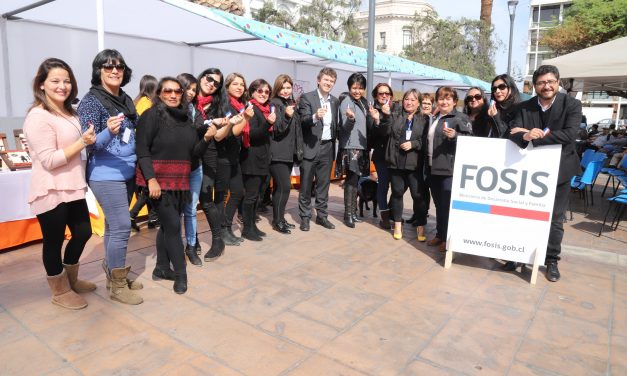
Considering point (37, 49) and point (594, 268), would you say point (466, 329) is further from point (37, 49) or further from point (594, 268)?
point (37, 49)

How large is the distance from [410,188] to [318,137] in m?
1.23

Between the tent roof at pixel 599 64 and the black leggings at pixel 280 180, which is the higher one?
the tent roof at pixel 599 64

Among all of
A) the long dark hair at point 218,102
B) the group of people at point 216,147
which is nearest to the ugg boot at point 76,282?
the group of people at point 216,147

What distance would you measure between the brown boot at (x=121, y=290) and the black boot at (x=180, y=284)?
11.0 inches

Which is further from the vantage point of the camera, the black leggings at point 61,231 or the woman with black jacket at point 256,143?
the woman with black jacket at point 256,143

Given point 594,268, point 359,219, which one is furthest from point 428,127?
point 594,268

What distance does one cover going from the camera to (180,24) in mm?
6270

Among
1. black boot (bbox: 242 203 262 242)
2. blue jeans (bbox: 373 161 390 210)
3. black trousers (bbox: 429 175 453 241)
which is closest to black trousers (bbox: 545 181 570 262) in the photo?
black trousers (bbox: 429 175 453 241)

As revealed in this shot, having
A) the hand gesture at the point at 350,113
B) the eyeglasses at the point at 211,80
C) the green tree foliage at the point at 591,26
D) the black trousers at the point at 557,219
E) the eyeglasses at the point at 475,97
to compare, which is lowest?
the black trousers at the point at 557,219

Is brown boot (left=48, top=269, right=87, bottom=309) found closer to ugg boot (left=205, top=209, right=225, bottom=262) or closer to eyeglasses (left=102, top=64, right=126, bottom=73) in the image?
ugg boot (left=205, top=209, right=225, bottom=262)

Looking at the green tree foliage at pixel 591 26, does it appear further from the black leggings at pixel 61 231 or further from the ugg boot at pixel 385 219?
the black leggings at pixel 61 231

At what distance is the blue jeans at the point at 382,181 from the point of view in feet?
17.4

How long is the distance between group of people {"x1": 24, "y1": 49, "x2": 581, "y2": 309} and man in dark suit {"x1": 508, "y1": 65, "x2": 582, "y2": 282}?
13 mm

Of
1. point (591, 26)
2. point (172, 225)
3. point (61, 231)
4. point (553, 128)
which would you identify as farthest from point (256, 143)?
point (591, 26)
